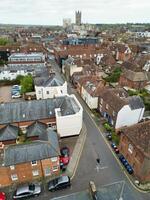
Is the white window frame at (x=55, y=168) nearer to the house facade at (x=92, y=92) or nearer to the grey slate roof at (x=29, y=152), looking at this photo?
the grey slate roof at (x=29, y=152)

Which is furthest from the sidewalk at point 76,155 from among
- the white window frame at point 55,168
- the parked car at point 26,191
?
the parked car at point 26,191

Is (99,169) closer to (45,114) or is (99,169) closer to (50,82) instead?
(45,114)

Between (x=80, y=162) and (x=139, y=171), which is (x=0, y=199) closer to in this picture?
(x=80, y=162)

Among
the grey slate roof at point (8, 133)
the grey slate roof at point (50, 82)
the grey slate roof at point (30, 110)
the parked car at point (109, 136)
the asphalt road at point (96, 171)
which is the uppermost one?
the grey slate roof at point (50, 82)

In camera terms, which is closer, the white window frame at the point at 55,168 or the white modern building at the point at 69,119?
the white window frame at the point at 55,168

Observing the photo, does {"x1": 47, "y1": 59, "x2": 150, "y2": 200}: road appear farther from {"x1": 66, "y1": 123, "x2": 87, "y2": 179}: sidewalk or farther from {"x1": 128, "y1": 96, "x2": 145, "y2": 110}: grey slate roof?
{"x1": 128, "y1": 96, "x2": 145, "y2": 110}: grey slate roof

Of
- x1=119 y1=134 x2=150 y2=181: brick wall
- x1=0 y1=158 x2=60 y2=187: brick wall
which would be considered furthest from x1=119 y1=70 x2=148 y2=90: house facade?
x1=0 y1=158 x2=60 y2=187: brick wall
